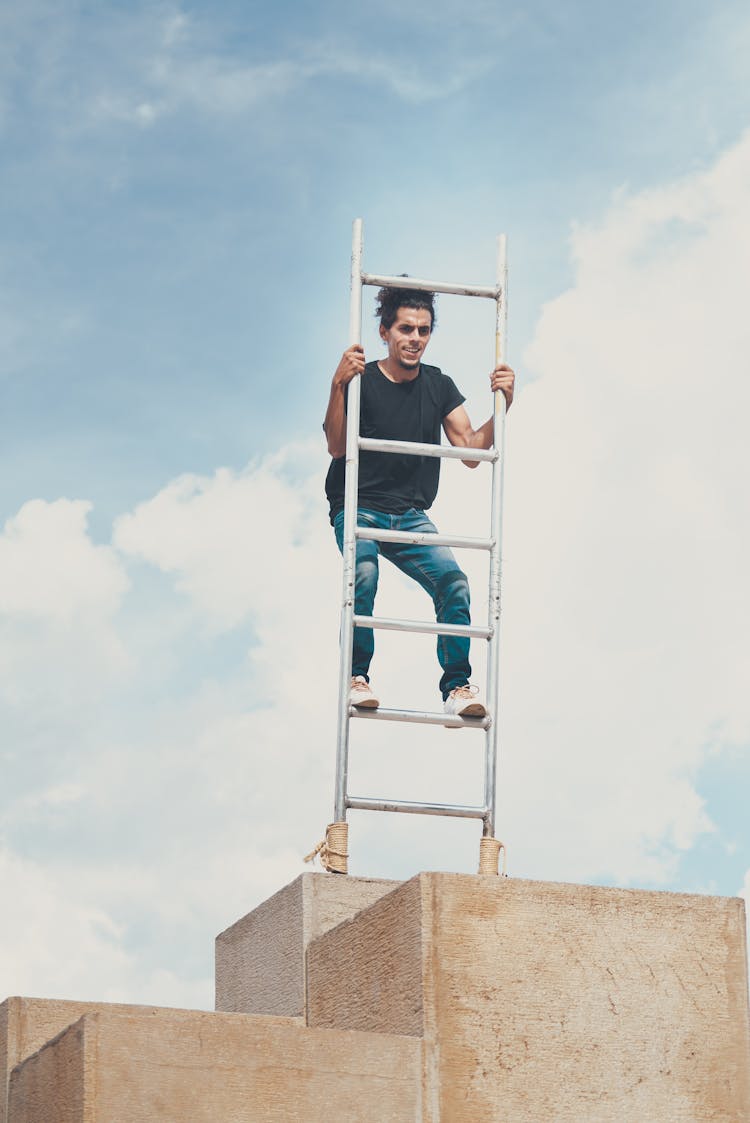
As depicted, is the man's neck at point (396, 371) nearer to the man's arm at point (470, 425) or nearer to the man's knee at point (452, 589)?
the man's arm at point (470, 425)

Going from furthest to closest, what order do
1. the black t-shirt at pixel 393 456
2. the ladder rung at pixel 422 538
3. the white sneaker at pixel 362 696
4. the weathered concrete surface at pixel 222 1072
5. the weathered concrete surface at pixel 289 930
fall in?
the black t-shirt at pixel 393 456, the ladder rung at pixel 422 538, the white sneaker at pixel 362 696, the weathered concrete surface at pixel 289 930, the weathered concrete surface at pixel 222 1072

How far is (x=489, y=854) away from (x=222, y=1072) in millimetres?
2520

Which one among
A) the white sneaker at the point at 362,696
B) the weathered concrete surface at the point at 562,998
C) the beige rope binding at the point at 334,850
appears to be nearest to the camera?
the weathered concrete surface at the point at 562,998

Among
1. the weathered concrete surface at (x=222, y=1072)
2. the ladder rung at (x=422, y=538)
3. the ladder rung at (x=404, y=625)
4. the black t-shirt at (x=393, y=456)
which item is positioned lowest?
the weathered concrete surface at (x=222, y=1072)

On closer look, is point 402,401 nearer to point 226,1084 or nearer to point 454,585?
point 454,585

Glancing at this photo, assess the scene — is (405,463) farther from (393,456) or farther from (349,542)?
(349,542)

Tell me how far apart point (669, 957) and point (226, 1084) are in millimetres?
1877

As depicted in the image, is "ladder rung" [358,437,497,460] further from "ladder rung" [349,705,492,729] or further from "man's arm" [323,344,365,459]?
"ladder rung" [349,705,492,729]

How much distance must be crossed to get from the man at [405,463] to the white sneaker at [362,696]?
1 centimetres

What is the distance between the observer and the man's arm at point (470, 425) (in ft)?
31.0

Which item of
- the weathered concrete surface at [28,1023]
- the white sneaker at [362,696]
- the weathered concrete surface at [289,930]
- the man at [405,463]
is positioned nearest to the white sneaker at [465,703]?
the man at [405,463]

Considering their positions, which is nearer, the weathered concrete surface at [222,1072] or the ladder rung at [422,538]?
the weathered concrete surface at [222,1072]

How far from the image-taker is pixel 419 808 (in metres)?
8.63

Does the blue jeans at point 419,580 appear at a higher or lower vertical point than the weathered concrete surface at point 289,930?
higher
